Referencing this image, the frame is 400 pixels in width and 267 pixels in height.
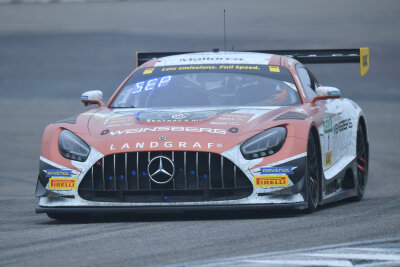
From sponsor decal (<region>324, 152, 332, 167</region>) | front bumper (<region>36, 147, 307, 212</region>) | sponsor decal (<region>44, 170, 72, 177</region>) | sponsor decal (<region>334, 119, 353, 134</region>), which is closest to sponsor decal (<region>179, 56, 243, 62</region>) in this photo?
sponsor decal (<region>334, 119, 353, 134</region>)

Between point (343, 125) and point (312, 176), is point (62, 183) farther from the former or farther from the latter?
point (343, 125)

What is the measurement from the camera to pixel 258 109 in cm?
810

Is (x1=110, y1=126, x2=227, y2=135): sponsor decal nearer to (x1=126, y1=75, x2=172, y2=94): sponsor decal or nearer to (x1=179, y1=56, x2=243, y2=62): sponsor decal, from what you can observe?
(x1=126, y1=75, x2=172, y2=94): sponsor decal

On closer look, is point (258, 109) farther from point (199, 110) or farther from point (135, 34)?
point (135, 34)

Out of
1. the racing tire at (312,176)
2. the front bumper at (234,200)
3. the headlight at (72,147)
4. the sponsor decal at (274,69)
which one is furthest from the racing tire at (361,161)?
the headlight at (72,147)

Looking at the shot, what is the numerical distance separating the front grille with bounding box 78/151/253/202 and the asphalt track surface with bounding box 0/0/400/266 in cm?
19

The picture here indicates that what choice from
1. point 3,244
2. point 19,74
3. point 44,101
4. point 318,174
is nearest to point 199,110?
point 318,174

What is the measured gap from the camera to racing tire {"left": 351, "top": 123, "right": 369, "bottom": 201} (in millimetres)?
9938

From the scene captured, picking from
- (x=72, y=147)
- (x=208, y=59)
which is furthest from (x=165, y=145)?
(x=208, y=59)

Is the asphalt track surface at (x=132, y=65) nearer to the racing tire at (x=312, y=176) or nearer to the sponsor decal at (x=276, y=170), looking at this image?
the racing tire at (x=312, y=176)

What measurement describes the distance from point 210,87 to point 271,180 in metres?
1.74

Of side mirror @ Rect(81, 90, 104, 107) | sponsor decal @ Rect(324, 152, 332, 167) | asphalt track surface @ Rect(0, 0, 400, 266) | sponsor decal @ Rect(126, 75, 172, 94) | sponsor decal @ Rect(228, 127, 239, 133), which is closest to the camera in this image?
asphalt track surface @ Rect(0, 0, 400, 266)

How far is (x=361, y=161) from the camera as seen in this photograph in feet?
33.4

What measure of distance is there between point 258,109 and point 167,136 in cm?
98
